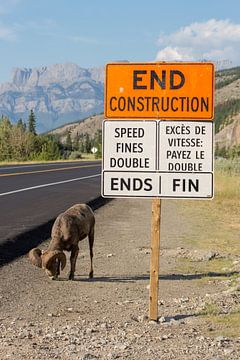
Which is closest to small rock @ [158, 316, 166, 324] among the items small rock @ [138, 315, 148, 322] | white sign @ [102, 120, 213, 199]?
small rock @ [138, 315, 148, 322]

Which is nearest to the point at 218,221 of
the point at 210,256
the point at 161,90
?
the point at 210,256

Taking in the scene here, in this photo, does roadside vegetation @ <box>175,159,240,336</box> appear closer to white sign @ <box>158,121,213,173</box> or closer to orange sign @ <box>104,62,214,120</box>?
white sign @ <box>158,121,213,173</box>

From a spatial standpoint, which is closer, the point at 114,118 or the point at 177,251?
the point at 114,118

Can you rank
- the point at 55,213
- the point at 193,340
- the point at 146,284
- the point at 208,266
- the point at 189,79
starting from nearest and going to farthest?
the point at 193,340, the point at 189,79, the point at 146,284, the point at 208,266, the point at 55,213

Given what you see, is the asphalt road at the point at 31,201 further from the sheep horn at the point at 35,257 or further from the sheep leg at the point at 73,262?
the sheep horn at the point at 35,257

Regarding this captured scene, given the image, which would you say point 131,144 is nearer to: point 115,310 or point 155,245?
point 155,245

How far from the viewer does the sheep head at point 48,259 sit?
9.16 meters

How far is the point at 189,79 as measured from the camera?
278 inches

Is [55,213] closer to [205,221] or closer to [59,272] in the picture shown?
[205,221]

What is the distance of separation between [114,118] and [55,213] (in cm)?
1038

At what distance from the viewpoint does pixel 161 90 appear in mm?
7125

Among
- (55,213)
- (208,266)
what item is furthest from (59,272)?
(55,213)

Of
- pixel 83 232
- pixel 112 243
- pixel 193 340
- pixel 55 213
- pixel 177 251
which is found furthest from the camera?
pixel 55 213

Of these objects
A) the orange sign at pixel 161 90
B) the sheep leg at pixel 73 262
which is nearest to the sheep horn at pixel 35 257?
the sheep leg at pixel 73 262
